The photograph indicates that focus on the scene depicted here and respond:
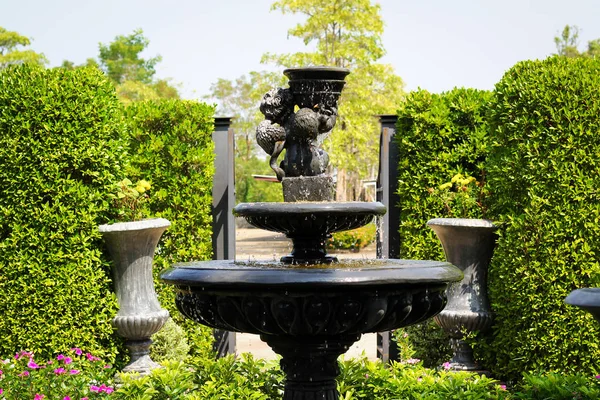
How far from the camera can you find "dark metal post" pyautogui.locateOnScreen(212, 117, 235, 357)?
9.59m

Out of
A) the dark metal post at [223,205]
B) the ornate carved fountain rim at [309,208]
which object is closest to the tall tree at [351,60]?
the dark metal post at [223,205]

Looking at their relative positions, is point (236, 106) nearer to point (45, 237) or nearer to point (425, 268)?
point (45, 237)

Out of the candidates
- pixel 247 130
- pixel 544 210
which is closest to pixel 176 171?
pixel 544 210

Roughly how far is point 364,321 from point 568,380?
2.65m

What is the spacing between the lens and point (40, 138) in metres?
7.88

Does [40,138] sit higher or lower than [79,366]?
higher

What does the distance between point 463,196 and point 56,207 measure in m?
4.05

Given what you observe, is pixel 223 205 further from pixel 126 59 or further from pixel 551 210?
pixel 126 59

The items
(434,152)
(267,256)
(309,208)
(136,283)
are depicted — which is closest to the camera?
(309,208)

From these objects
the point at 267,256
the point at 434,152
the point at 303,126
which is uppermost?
the point at 303,126

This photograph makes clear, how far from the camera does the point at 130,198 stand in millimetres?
8594

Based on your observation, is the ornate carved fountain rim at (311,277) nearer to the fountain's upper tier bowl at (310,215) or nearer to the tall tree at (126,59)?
the fountain's upper tier bowl at (310,215)

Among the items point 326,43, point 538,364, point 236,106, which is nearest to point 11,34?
point 326,43

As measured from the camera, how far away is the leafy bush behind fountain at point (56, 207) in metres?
7.85
